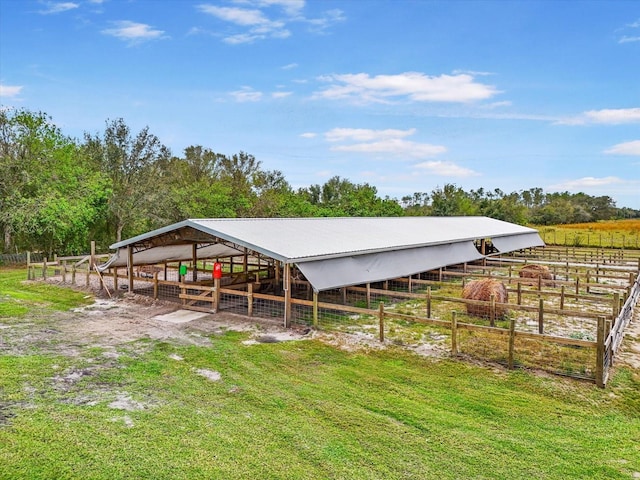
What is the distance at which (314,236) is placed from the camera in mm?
14297

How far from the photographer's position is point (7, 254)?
2511 centimetres

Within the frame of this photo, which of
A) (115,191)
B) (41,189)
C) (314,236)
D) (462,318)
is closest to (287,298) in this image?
(314,236)

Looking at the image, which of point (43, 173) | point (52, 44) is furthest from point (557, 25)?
point (43, 173)

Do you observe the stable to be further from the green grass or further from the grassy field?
the grassy field

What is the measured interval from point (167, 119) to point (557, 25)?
2280 centimetres

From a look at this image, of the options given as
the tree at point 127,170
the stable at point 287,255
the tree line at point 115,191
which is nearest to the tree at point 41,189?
the tree line at point 115,191

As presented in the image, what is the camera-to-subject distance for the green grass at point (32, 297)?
12.7 metres

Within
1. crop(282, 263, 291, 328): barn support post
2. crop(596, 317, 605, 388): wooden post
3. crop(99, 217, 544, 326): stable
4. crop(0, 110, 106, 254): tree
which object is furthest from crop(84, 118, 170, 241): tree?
crop(596, 317, 605, 388): wooden post

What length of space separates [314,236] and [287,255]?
3.47m

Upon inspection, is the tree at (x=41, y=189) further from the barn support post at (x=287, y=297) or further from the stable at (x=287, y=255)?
the barn support post at (x=287, y=297)

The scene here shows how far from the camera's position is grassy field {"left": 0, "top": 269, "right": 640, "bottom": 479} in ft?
15.5

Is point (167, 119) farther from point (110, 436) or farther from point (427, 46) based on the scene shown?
point (110, 436)

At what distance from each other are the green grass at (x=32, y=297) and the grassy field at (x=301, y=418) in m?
4.72

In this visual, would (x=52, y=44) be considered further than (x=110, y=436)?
Yes
